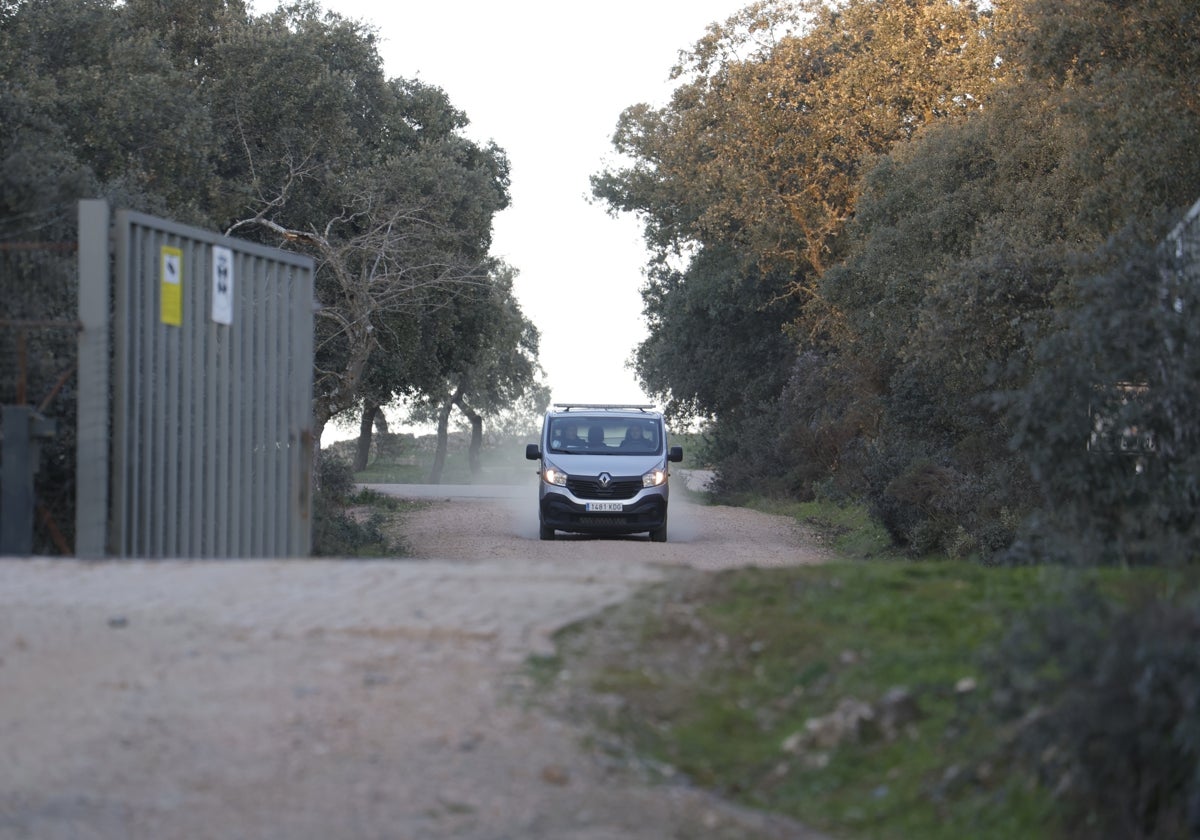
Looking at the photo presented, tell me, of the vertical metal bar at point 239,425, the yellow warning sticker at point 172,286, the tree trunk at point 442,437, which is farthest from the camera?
the tree trunk at point 442,437

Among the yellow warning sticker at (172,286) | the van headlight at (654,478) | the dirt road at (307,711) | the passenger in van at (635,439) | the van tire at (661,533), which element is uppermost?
the yellow warning sticker at (172,286)

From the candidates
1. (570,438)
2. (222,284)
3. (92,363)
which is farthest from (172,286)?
(570,438)

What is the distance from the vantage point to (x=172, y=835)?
4.93 metres


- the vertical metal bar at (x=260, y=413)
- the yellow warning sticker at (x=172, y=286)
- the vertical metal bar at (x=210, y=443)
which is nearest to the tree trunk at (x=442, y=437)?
the vertical metal bar at (x=260, y=413)

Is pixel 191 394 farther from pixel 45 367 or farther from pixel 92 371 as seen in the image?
pixel 45 367

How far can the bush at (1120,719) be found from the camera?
469 centimetres

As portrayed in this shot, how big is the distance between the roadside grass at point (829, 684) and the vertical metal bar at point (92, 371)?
4579 millimetres

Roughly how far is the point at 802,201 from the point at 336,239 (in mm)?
12217

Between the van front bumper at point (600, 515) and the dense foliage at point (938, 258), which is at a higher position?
the dense foliage at point (938, 258)

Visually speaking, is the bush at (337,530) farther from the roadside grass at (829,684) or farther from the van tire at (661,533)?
the roadside grass at (829,684)

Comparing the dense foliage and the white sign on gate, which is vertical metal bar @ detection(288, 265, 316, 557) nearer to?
the white sign on gate

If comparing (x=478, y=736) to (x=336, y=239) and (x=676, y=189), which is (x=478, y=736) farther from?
(x=676, y=189)

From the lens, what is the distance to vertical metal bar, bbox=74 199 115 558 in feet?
32.4

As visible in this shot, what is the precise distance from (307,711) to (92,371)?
4902 mm
